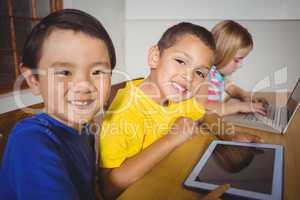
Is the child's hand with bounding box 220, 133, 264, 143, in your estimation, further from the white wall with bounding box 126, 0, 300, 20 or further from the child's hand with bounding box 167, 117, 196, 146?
the white wall with bounding box 126, 0, 300, 20

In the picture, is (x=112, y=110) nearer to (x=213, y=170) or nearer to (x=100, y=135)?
(x=100, y=135)

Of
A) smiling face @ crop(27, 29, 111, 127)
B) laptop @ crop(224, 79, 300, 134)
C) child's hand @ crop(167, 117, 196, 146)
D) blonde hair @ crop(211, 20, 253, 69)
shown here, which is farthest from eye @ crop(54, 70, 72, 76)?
laptop @ crop(224, 79, 300, 134)

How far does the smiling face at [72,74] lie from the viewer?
374 millimetres

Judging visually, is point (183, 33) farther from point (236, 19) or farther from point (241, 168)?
point (241, 168)

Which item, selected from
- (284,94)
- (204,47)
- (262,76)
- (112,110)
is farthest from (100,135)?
(284,94)

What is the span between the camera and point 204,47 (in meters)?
0.64

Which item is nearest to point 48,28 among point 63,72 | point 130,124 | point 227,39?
point 63,72

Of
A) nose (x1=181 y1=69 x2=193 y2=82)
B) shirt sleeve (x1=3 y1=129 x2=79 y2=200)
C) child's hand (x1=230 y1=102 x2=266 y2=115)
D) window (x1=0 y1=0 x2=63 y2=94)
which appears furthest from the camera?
child's hand (x1=230 y1=102 x2=266 y2=115)

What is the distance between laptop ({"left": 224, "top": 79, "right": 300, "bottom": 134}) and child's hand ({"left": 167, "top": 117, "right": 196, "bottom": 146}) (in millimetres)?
312

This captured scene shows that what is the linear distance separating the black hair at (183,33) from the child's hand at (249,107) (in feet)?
1.11

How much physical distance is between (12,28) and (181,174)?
499mm

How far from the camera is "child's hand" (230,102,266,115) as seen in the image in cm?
94

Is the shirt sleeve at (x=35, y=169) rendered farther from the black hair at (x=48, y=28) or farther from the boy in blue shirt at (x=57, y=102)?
the black hair at (x=48, y=28)

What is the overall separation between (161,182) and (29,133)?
0.27m
